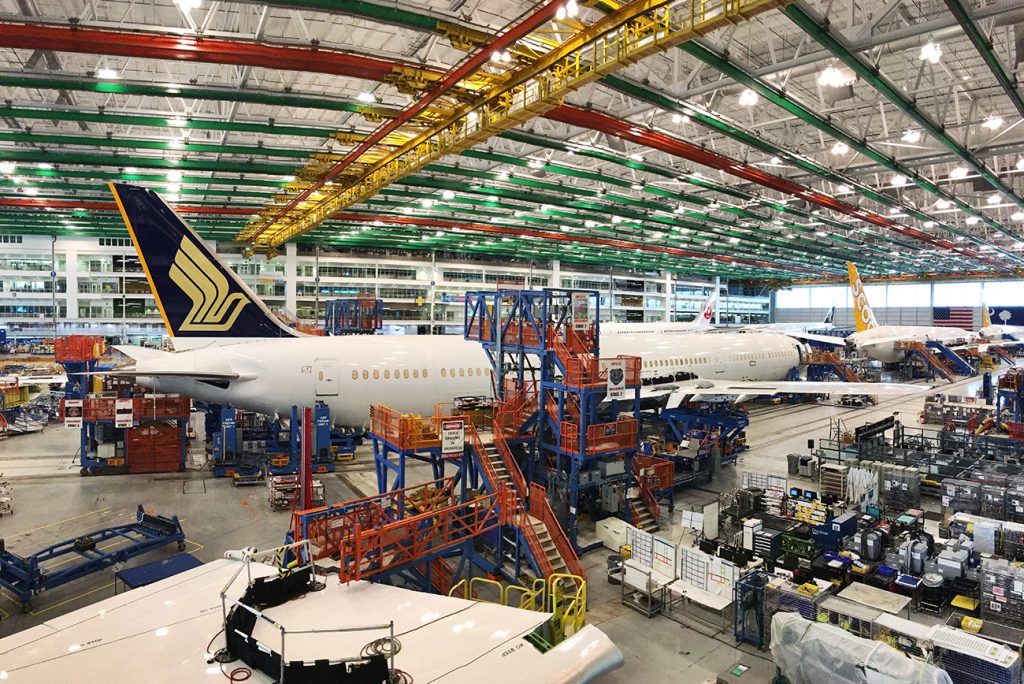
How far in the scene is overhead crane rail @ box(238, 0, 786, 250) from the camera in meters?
12.2

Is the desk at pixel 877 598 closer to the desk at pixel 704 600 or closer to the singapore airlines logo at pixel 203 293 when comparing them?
the desk at pixel 704 600

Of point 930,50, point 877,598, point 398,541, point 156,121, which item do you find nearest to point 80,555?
point 398,541

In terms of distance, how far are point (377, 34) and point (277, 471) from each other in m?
14.3

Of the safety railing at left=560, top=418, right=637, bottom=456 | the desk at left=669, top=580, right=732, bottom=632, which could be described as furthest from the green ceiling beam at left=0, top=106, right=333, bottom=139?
the desk at left=669, top=580, right=732, bottom=632

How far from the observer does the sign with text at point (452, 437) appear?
1418 centimetres

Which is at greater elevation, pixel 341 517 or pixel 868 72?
pixel 868 72

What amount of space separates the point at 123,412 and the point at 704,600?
20.1 m

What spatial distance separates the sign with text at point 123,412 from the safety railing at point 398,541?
44.9 feet

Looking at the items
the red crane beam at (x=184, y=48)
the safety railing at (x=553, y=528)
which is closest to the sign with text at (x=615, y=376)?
the safety railing at (x=553, y=528)

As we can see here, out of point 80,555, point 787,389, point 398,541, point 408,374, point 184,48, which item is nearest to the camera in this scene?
point 398,541

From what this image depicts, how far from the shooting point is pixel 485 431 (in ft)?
55.2

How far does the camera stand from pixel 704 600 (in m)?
12.0

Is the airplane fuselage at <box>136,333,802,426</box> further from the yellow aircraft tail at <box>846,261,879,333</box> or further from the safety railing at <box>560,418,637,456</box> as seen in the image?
the yellow aircraft tail at <box>846,261,879,333</box>

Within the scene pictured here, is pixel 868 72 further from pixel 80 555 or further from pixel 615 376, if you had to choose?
pixel 80 555
